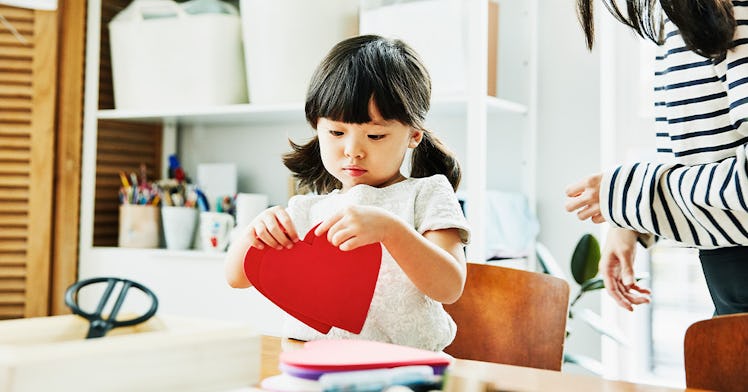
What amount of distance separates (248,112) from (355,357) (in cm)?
135

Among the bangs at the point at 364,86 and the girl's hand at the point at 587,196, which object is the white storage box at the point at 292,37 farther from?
the girl's hand at the point at 587,196

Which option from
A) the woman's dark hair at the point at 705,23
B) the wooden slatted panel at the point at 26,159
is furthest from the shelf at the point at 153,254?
the woman's dark hair at the point at 705,23

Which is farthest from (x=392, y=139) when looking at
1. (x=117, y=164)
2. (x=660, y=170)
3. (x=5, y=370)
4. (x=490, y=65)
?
(x=117, y=164)

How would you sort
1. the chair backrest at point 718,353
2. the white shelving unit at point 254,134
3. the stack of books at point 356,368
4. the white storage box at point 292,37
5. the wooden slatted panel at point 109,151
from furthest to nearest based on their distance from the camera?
1. the wooden slatted panel at point 109,151
2. the white storage box at point 292,37
3. the white shelving unit at point 254,134
4. the chair backrest at point 718,353
5. the stack of books at point 356,368

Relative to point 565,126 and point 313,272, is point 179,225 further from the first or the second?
point 313,272

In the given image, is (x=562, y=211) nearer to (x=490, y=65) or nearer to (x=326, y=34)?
(x=490, y=65)

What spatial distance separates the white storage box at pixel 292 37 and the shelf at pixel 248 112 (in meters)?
0.04

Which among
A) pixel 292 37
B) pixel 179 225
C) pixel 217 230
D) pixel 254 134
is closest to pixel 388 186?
pixel 292 37

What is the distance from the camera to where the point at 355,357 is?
1.98 ft

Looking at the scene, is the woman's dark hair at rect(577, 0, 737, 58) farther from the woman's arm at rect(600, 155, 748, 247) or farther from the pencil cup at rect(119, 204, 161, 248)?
the pencil cup at rect(119, 204, 161, 248)

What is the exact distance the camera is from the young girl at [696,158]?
800mm

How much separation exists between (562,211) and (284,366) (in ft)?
4.36

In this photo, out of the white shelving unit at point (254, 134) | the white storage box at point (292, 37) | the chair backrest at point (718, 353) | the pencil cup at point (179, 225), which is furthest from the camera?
the pencil cup at point (179, 225)

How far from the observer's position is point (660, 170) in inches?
33.9
